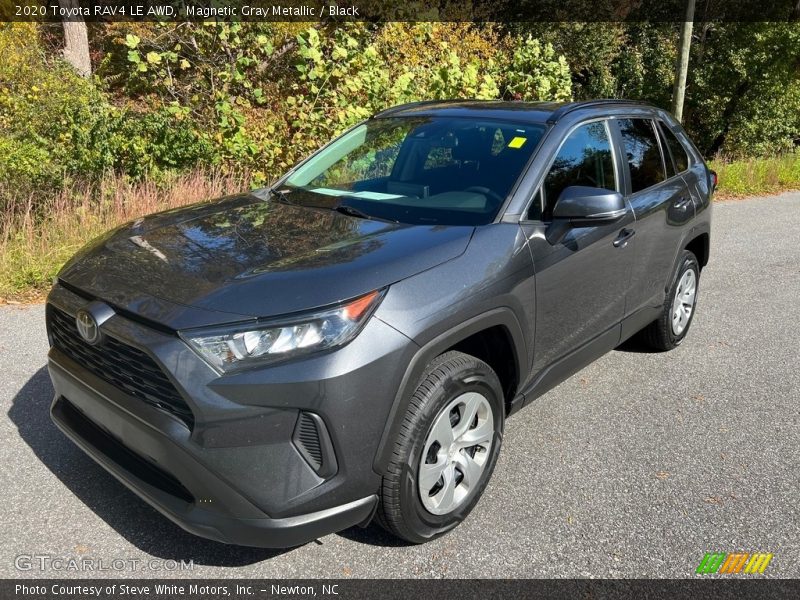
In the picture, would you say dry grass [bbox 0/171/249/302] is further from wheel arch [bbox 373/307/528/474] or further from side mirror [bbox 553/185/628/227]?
side mirror [bbox 553/185/628/227]

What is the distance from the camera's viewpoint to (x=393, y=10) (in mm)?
10125

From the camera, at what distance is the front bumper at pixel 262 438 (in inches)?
90.8

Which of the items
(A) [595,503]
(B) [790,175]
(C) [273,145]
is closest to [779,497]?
(A) [595,503]

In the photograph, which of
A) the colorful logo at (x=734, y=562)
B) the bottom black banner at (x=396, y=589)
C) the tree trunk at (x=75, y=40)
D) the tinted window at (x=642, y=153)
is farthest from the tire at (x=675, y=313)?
the tree trunk at (x=75, y=40)

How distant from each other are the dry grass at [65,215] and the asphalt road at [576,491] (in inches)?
39.2

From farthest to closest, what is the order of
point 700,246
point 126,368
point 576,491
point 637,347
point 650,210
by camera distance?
point 700,246
point 637,347
point 650,210
point 576,491
point 126,368

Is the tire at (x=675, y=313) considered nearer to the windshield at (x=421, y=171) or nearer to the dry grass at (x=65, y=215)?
the windshield at (x=421, y=171)

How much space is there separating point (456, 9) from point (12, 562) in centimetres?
2155

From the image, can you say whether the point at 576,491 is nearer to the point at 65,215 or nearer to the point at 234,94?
the point at 65,215

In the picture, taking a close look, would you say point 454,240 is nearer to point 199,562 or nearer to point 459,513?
point 459,513

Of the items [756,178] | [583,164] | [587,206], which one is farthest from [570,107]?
[756,178]

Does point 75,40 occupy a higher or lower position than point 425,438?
higher

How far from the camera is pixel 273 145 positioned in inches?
332

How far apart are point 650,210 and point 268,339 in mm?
2786
